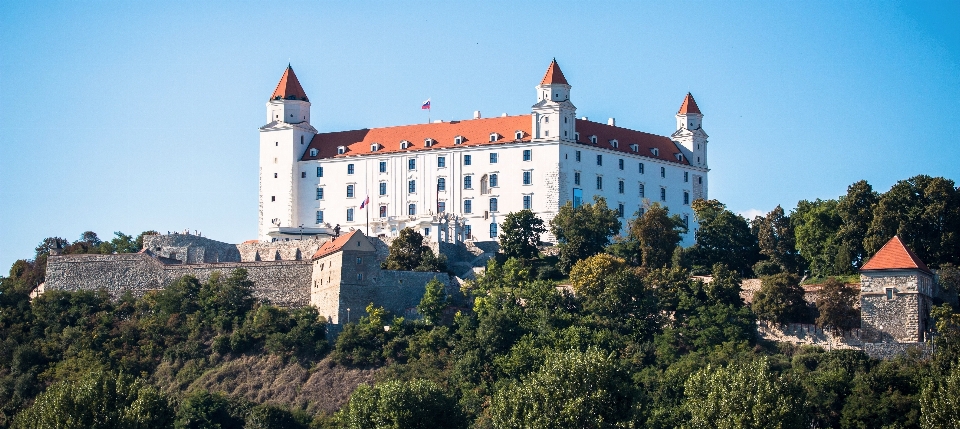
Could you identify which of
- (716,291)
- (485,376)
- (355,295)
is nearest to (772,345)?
(716,291)

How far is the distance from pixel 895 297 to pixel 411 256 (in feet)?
71.4

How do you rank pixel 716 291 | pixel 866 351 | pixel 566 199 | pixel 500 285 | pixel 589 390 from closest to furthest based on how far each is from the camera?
1. pixel 589 390
2. pixel 866 351
3. pixel 716 291
4. pixel 500 285
5. pixel 566 199

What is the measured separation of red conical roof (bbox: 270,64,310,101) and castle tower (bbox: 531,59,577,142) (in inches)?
505

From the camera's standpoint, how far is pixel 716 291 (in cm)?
7394

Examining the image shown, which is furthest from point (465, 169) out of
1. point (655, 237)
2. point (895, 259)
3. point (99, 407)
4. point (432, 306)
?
point (99, 407)

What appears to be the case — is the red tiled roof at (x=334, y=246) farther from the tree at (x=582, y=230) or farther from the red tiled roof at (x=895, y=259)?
the red tiled roof at (x=895, y=259)

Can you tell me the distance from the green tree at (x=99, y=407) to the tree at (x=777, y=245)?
93.0ft

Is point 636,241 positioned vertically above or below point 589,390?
above

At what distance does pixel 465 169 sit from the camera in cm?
9000

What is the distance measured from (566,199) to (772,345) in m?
18.8

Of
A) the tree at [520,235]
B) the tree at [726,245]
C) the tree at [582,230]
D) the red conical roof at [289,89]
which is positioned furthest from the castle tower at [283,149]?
the tree at [726,245]

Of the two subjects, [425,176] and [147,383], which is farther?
[425,176]

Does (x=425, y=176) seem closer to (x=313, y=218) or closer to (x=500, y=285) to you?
(x=313, y=218)

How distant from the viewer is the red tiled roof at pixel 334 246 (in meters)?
76.8
